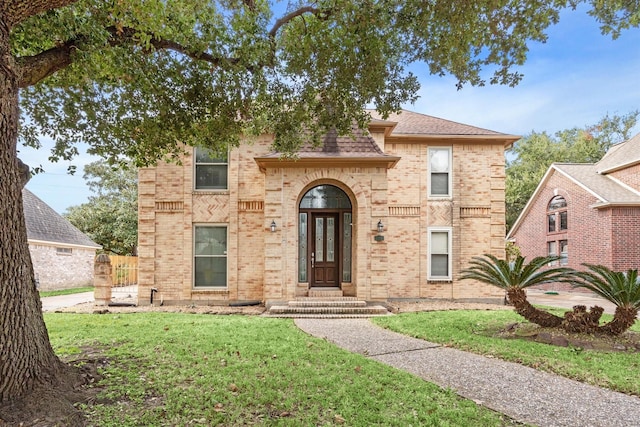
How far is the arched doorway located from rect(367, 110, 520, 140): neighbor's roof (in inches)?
Answer: 123

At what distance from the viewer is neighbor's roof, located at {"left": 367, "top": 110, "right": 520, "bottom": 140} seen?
1260 cm

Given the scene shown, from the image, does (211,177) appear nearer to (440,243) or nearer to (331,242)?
(331,242)

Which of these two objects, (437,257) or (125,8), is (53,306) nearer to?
(125,8)

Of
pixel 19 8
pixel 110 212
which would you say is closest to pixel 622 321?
pixel 19 8

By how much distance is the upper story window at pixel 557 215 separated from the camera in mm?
19484

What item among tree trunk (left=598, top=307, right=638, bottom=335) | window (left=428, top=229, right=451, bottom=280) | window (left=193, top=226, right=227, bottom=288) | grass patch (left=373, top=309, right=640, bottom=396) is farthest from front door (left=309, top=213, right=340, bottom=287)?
tree trunk (left=598, top=307, right=638, bottom=335)

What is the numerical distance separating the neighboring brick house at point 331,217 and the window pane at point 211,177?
0.11 ft

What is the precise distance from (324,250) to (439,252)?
428cm

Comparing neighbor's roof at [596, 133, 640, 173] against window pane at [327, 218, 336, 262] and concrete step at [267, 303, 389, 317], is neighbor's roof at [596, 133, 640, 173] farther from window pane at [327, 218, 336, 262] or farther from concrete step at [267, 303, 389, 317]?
concrete step at [267, 303, 389, 317]

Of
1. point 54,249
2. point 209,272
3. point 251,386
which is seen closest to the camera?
point 251,386

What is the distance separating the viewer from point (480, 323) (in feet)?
27.3

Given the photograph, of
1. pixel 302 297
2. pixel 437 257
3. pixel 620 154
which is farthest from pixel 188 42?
pixel 620 154

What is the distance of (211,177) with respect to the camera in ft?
39.2

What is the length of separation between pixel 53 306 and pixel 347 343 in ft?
34.2
